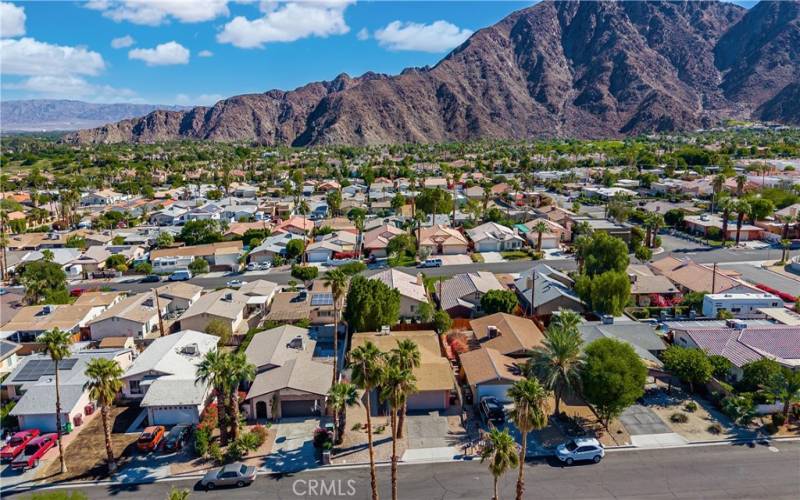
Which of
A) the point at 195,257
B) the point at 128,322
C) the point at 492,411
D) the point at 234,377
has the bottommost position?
the point at 492,411

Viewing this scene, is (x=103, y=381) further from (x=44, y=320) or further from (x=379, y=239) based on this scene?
(x=379, y=239)

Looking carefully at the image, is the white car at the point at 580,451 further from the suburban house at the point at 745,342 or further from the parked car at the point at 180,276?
the parked car at the point at 180,276

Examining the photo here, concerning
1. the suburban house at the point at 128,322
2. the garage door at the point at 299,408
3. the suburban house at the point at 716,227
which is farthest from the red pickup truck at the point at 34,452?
the suburban house at the point at 716,227

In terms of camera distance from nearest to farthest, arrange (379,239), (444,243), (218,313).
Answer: (218,313)
(444,243)
(379,239)

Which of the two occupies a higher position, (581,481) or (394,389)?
(394,389)

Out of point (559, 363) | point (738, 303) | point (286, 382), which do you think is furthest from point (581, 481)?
point (738, 303)

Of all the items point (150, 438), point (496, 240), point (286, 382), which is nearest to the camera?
point (150, 438)

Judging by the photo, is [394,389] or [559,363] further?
[559,363]
